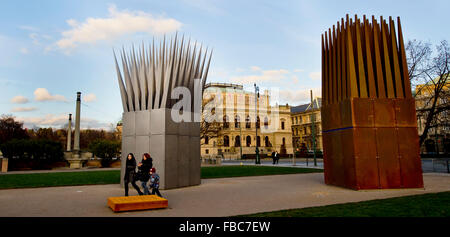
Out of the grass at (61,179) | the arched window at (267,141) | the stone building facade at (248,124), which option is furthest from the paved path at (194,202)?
the arched window at (267,141)

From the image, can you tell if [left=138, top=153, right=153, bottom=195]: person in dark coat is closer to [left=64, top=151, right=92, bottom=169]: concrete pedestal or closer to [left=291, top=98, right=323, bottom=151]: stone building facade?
[left=64, top=151, right=92, bottom=169]: concrete pedestal

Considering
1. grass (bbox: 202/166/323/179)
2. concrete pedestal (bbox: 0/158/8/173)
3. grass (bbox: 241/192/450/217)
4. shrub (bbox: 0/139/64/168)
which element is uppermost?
shrub (bbox: 0/139/64/168)

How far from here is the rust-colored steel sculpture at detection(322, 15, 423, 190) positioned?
12227 millimetres

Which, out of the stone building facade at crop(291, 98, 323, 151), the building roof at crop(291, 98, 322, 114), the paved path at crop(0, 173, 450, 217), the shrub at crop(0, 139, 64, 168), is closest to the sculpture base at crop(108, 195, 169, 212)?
the paved path at crop(0, 173, 450, 217)

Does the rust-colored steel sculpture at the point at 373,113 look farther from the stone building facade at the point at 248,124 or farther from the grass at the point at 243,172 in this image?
the stone building facade at the point at 248,124

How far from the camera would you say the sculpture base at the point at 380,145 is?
12169 mm

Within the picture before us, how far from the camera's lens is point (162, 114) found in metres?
13.5

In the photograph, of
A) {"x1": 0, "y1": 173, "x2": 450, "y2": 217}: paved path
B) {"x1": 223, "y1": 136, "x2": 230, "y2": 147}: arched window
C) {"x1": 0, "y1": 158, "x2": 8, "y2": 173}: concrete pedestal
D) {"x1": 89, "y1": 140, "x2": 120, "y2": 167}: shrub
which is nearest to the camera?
{"x1": 0, "y1": 173, "x2": 450, "y2": 217}: paved path

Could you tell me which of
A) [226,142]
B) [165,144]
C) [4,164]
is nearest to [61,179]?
[165,144]

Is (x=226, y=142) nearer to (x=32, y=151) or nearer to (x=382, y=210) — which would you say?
(x=32, y=151)

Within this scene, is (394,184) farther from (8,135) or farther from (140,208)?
(8,135)

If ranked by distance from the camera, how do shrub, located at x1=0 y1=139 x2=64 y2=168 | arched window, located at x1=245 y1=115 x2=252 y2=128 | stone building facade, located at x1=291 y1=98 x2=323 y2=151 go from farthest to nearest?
stone building facade, located at x1=291 y1=98 x2=323 y2=151
arched window, located at x1=245 y1=115 x2=252 y2=128
shrub, located at x1=0 y1=139 x2=64 y2=168

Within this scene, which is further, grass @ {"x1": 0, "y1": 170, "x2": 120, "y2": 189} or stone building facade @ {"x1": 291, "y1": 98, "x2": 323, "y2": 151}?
stone building facade @ {"x1": 291, "y1": 98, "x2": 323, "y2": 151}

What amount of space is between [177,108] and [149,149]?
7.40ft
